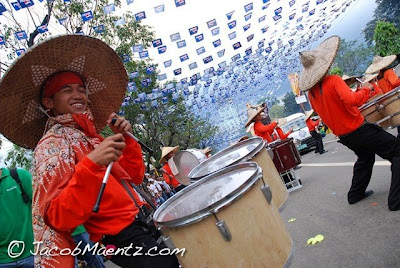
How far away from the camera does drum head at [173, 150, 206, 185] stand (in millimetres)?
9984

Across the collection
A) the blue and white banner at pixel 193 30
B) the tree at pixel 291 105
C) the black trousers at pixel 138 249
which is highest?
the blue and white banner at pixel 193 30

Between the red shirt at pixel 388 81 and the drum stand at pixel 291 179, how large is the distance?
263 centimetres

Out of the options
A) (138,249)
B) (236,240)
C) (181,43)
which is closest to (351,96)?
(236,240)

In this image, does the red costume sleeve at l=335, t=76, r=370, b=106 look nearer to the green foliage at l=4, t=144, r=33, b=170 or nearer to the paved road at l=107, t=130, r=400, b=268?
the paved road at l=107, t=130, r=400, b=268

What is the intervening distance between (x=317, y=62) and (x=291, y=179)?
4218 millimetres

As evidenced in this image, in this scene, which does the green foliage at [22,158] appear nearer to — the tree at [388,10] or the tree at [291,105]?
the tree at [388,10]

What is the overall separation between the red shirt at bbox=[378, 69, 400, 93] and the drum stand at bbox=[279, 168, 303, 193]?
2.63 m

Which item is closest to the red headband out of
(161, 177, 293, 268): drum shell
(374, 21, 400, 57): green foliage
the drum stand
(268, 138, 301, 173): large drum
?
(161, 177, 293, 268): drum shell

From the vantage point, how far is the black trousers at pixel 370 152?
409 cm

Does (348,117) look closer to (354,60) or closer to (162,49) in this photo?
(162,49)

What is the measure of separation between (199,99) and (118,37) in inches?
526

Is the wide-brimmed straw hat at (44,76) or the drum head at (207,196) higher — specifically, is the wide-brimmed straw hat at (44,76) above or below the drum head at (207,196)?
above

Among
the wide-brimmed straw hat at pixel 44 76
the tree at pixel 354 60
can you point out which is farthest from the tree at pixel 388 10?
the wide-brimmed straw hat at pixel 44 76

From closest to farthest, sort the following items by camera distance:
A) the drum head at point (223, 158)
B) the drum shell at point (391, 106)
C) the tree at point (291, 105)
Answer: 1. the drum head at point (223, 158)
2. the drum shell at point (391, 106)
3. the tree at point (291, 105)
